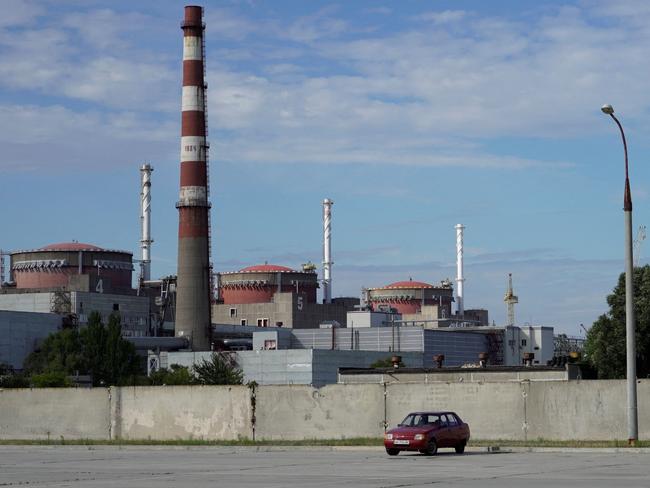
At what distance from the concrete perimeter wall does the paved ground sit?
16.1 feet

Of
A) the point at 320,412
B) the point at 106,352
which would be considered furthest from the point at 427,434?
the point at 106,352

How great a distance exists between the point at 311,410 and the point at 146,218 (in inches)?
4354

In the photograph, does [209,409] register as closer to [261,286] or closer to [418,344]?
[418,344]

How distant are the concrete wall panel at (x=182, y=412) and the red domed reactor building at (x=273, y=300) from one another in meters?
121

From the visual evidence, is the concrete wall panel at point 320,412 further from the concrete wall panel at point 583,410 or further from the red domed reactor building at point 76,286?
the red domed reactor building at point 76,286

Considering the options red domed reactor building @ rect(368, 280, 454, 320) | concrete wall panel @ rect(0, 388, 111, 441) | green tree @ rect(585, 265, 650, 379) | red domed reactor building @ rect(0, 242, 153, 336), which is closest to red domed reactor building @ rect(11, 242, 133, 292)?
red domed reactor building @ rect(0, 242, 153, 336)

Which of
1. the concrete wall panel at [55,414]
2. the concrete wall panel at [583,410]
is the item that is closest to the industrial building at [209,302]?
the concrete wall panel at [55,414]

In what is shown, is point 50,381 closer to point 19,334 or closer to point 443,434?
point 19,334

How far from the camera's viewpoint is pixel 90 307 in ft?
477

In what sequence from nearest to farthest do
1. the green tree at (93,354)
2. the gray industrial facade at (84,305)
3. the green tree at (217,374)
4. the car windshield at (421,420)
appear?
the car windshield at (421,420) → the green tree at (217,374) → the green tree at (93,354) → the gray industrial facade at (84,305)

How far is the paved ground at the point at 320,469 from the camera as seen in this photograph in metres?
24.4

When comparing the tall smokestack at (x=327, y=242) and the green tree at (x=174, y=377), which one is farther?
the tall smokestack at (x=327, y=242)

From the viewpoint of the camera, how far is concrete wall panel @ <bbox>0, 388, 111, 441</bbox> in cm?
4809

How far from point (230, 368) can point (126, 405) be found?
6152 cm
